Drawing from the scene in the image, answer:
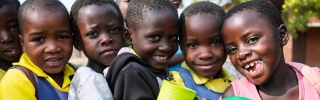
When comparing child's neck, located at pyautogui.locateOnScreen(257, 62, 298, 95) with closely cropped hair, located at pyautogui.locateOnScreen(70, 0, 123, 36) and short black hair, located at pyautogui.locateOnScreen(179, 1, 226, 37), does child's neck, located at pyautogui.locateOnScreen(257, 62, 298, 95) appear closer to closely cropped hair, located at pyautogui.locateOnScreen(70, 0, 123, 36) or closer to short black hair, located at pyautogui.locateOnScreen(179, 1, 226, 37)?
short black hair, located at pyautogui.locateOnScreen(179, 1, 226, 37)

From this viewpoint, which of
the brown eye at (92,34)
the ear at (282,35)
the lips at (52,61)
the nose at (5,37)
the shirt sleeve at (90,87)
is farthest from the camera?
the nose at (5,37)

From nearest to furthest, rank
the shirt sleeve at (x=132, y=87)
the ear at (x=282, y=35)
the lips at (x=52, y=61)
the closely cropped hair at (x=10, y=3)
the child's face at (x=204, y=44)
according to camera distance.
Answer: the shirt sleeve at (x=132, y=87) < the ear at (x=282, y=35) < the child's face at (x=204, y=44) < the lips at (x=52, y=61) < the closely cropped hair at (x=10, y=3)

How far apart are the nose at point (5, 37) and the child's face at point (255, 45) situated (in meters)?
1.51

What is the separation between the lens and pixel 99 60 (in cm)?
312

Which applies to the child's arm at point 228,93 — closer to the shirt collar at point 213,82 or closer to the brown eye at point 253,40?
the shirt collar at point 213,82

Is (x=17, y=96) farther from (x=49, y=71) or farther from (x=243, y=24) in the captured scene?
(x=243, y=24)

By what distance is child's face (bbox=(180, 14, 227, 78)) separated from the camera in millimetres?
2838

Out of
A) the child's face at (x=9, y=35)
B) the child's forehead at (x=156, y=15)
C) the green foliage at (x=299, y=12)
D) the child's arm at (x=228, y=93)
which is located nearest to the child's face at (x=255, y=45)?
the child's arm at (x=228, y=93)

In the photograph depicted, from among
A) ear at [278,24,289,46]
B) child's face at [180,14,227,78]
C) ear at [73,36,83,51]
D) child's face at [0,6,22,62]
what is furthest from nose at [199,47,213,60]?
child's face at [0,6,22,62]

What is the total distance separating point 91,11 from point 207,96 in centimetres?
93

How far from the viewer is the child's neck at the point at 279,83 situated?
2672mm

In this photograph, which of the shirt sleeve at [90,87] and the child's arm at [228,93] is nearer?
the shirt sleeve at [90,87]

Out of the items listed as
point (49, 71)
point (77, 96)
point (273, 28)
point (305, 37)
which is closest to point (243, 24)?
point (273, 28)

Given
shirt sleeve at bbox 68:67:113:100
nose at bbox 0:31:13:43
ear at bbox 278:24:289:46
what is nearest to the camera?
shirt sleeve at bbox 68:67:113:100
